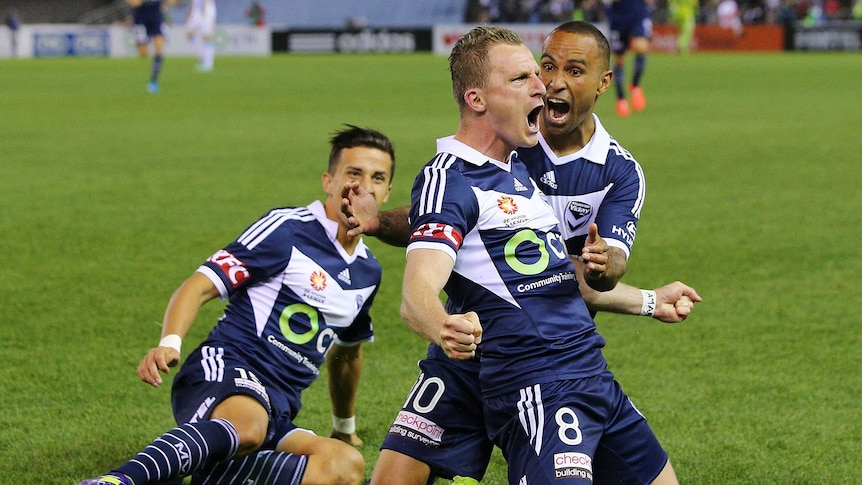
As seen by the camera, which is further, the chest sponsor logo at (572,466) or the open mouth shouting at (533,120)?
the open mouth shouting at (533,120)

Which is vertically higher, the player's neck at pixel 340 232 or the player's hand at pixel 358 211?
the player's hand at pixel 358 211

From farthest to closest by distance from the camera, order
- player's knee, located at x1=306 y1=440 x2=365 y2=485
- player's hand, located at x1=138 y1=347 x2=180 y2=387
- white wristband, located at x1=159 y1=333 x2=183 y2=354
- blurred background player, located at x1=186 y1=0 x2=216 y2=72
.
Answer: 1. blurred background player, located at x1=186 y1=0 x2=216 y2=72
2. player's knee, located at x1=306 y1=440 x2=365 y2=485
3. white wristband, located at x1=159 y1=333 x2=183 y2=354
4. player's hand, located at x1=138 y1=347 x2=180 y2=387

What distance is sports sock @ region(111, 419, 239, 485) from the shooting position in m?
3.83

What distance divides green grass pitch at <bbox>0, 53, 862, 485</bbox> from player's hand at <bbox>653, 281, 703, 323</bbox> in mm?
909

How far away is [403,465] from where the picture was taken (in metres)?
3.82

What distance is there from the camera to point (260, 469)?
424cm

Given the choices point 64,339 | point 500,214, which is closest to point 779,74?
point 64,339

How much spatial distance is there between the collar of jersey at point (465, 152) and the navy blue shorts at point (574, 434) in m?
0.66

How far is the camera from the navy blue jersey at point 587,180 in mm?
4027

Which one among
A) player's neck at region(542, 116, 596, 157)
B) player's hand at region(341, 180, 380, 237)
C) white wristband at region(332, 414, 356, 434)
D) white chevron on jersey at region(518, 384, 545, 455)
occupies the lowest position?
white wristband at region(332, 414, 356, 434)

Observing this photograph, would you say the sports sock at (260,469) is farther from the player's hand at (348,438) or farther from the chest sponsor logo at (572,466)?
Result: the chest sponsor logo at (572,466)

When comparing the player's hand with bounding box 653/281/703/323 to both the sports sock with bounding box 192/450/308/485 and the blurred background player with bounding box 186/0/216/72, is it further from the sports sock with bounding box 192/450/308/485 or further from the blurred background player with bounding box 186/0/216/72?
the blurred background player with bounding box 186/0/216/72

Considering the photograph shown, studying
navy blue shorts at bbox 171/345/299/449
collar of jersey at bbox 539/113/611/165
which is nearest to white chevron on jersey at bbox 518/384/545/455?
collar of jersey at bbox 539/113/611/165

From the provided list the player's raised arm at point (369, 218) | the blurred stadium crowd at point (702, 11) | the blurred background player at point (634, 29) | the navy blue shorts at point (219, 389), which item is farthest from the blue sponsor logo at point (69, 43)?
the player's raised arm at point (369, 218)
